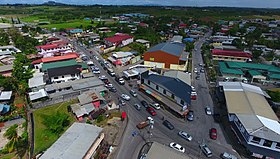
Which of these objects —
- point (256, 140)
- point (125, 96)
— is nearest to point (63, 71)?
point (125, 96)

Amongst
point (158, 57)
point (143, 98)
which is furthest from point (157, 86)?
point (158, 57)

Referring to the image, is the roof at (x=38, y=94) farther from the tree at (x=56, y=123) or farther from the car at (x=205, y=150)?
the car at (x=205, y=150)

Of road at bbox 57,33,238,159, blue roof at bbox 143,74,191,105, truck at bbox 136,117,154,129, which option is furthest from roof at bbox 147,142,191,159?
blue roof at bbox 143,74,191,105

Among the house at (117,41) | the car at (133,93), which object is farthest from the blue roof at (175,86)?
the house at (117,41)

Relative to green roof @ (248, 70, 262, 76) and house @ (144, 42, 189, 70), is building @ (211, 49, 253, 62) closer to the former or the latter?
green roof @ (248, 70, 262, 76)

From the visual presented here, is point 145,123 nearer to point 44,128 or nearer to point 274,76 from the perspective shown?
point 44,128
